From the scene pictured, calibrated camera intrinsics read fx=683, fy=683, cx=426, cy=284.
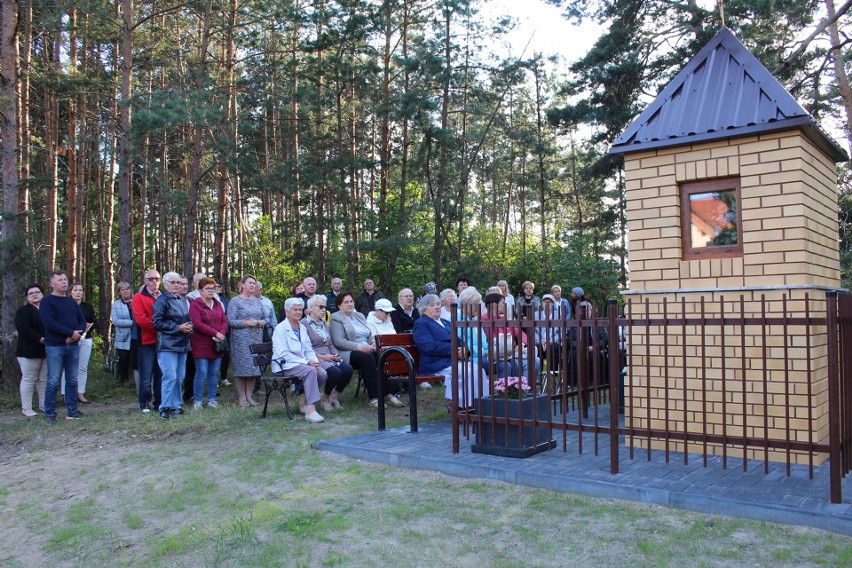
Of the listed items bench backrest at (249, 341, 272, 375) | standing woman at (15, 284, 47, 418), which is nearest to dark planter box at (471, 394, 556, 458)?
bench backrest at (249, 341, 272, 375)

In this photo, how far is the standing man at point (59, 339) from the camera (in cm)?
847

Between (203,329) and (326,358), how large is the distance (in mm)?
1779

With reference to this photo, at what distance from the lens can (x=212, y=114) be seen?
46.2ft

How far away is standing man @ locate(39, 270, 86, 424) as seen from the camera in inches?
333

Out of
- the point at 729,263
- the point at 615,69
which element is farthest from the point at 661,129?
the point at 615,69

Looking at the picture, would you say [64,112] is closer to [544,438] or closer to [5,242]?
[5,242]

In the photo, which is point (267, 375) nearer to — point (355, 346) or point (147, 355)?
point (355, 346)

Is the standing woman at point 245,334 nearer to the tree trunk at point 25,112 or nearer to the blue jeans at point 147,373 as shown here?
the blue jeans at point 147,373

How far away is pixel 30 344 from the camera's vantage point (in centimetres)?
902

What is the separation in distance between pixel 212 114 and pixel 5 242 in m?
4.78

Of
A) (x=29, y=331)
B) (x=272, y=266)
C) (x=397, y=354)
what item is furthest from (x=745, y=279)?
(x=272, y=266)

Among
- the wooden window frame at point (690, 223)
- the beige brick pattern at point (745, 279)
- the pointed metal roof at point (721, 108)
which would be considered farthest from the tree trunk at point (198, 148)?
the wooden window frame at point (690, 223)

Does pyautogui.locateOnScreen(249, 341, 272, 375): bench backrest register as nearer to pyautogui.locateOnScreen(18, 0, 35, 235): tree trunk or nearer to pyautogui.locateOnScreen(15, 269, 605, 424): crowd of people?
pyautogui.locateOnScreen(15, 269, 605, 424): crowd of people

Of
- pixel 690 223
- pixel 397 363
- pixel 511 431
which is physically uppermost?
pixel 690 223
